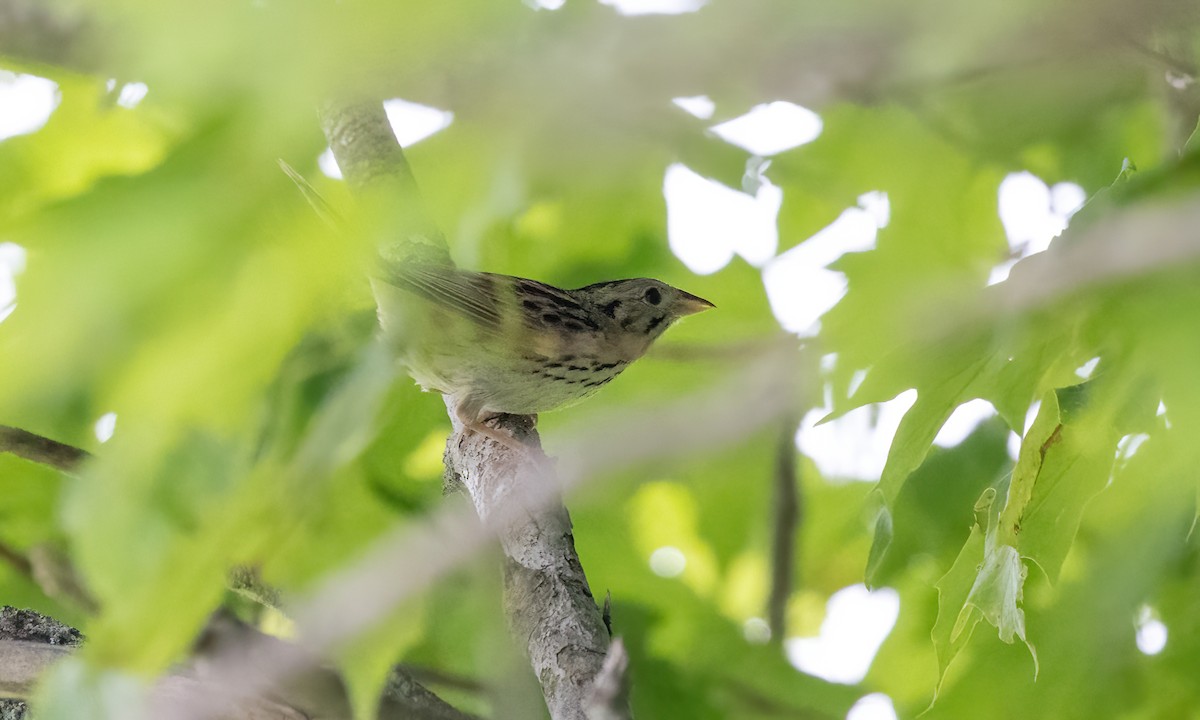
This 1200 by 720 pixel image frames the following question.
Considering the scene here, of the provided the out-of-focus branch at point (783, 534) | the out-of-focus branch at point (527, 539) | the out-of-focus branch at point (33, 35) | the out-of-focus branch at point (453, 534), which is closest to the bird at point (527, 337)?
the out-of-focus branch at point (527, 539)

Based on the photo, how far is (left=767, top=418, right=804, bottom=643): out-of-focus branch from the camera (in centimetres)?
380

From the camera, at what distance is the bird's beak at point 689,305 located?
14.1 ft

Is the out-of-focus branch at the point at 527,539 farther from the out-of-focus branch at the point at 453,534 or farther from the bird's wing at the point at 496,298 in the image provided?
the out-of-focus branch at the point at 453,534

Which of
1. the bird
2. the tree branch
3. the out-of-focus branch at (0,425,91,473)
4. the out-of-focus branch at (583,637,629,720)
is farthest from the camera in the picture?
the bird

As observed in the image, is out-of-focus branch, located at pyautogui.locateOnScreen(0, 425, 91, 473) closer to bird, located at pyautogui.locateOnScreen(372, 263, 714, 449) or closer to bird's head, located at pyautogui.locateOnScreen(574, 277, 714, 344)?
bird, located at pyautogui.locateOnScreen(372, 263, 714, 449)

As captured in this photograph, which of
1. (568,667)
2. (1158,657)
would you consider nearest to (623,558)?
(568,667)

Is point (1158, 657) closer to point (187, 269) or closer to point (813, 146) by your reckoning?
point (813, 146)

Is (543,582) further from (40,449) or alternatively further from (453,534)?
(453,534)

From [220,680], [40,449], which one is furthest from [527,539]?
[220,680]

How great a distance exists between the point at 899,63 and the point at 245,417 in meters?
0.77

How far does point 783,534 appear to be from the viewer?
153 inches

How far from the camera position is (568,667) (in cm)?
235

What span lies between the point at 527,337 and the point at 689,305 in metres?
0.82

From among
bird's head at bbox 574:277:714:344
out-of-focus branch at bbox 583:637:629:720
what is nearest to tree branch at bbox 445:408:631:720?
out-of-focus branch at bbox 583:637:629:720
